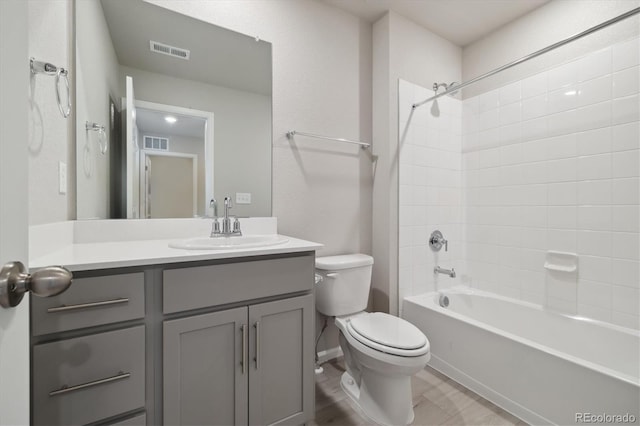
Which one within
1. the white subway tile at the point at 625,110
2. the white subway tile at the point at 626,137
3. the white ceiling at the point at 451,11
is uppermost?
the white ceiling at the point at 451,11

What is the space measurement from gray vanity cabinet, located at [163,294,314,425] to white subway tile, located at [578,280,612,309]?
1763mm

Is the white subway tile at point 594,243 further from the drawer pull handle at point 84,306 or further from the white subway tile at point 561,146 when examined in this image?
the drawer pull handle at point 84,306

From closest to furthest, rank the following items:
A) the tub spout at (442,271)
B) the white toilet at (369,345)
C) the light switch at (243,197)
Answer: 1. the white toilet at (369,345)
2. the light switch at (243,197)
3. the tub spout at (442,271)

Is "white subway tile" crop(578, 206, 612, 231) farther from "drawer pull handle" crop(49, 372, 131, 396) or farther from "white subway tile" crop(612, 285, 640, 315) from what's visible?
"drawer pull handle" crop(49, 372, 131, 396)

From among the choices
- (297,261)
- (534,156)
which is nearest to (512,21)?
(534,156)

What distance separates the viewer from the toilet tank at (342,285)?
5.62ft

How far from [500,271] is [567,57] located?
157 centimetres

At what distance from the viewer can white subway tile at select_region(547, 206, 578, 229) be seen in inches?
73.3

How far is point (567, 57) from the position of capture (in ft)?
6.34

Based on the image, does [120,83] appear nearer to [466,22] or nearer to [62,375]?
[62,375]

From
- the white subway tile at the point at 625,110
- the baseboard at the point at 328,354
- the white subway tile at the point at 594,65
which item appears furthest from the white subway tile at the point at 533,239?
the baseboard at the point at 328,354

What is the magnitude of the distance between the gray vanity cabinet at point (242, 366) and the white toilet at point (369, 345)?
340mm
